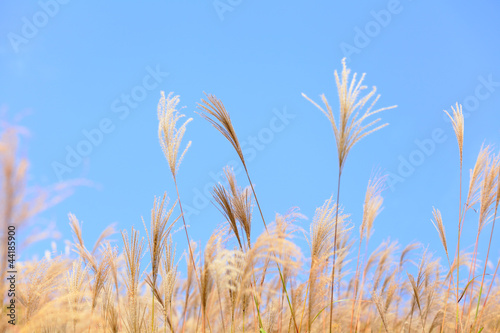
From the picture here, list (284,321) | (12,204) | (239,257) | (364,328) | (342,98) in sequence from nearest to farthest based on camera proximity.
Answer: (12,204)
(342,98)
(239,257)
(284,321)
(364,328)

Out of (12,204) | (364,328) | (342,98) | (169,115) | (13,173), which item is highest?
(169,115)

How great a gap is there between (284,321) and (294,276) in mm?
733

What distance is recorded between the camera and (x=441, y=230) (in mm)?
3439

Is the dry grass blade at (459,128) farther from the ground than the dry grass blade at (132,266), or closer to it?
farther from the ground

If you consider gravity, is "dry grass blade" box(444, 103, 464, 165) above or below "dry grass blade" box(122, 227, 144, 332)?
above

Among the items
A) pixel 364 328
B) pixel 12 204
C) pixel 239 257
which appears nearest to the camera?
pixel 12 204

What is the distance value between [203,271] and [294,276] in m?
0.57

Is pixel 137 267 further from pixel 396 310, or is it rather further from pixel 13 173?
pixel 396 310

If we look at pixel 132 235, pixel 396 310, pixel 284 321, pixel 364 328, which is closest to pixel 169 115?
pixel 132 235

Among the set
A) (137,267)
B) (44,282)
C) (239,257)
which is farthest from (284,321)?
(44,282)

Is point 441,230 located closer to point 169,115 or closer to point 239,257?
point 239,257

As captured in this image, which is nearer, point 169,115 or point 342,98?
point 342,98

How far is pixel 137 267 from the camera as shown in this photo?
101 inches

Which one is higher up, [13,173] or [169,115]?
[169,115]
